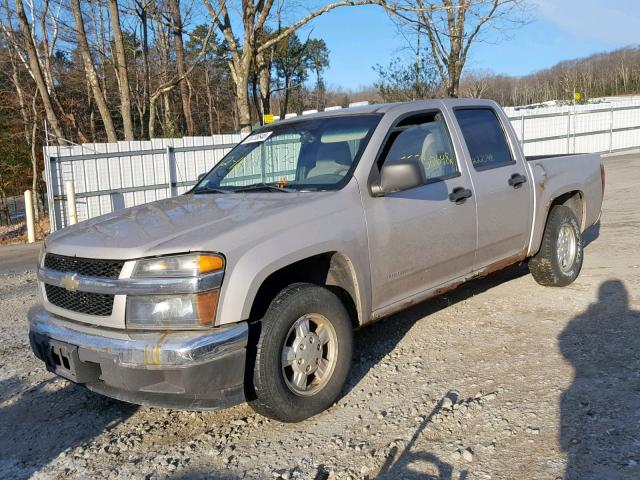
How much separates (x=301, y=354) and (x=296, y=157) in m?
1.65

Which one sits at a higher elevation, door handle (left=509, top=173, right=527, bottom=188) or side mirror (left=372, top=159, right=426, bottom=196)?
side mirror (left=372, top=159, right=426, bottom=196)

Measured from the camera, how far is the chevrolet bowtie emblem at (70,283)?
131 inches

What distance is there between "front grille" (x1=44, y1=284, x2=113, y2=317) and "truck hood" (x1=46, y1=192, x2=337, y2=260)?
22cm

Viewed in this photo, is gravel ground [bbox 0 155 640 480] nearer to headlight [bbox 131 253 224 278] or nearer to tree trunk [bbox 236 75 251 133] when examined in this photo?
headlight [bbox 131 253 224 278]

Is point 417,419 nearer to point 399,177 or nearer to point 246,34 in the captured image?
point 399,177

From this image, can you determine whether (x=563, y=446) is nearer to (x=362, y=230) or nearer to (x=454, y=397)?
(x=454, y=397)

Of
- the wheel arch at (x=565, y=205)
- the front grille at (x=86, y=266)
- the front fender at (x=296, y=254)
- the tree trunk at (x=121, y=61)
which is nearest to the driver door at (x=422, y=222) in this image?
the front fender at (x=296, y=254)

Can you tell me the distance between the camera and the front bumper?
9.86 feet

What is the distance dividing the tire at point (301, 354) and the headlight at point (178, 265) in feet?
1.51

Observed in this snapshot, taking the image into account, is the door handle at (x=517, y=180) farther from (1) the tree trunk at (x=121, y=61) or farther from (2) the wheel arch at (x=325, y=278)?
(1) the tree trunk at (x=121, y=61)

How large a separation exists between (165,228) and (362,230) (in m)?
1.21

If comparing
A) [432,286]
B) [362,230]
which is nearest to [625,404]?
[432,286]

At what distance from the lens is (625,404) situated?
3479 millimetres

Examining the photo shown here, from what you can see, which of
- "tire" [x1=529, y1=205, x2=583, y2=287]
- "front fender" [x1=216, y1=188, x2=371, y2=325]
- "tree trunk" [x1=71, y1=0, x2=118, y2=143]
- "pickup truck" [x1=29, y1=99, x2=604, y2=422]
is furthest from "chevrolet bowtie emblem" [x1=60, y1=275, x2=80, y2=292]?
"tree trunk" [x1=71, y1=0, x2=118, y2=143]
